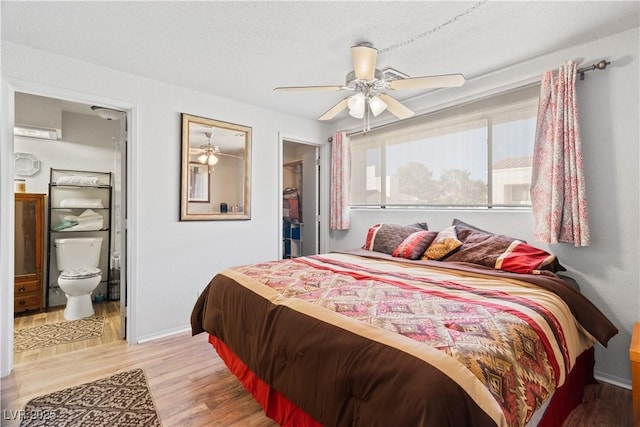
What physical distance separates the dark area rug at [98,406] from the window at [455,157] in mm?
2988

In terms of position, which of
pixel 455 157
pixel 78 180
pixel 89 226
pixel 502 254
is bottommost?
pixel 502 254

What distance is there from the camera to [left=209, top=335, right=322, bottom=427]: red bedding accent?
1.46 meters

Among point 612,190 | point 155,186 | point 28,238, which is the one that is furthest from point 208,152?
point 612,190

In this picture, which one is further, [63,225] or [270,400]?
[63,225]

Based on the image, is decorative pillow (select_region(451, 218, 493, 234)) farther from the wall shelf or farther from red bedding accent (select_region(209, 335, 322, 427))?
the wall shelf

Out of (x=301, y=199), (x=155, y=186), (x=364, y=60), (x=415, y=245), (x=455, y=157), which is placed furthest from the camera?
(x=301, y=199)

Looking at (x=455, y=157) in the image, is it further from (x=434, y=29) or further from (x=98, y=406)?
(x=98, y=406)

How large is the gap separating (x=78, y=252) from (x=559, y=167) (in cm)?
509

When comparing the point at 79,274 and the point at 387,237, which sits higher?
the point at 387,237

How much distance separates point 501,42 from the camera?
2.29 meters

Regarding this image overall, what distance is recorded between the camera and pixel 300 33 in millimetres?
2152

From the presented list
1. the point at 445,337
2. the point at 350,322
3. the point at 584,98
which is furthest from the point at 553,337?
the point at 584,98

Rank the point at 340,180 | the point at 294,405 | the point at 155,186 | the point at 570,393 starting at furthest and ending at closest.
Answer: the point at 340,180 < the point at 155,186 < the point at 570,393 < the point at 294,405

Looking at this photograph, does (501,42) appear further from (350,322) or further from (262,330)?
(262,330)
